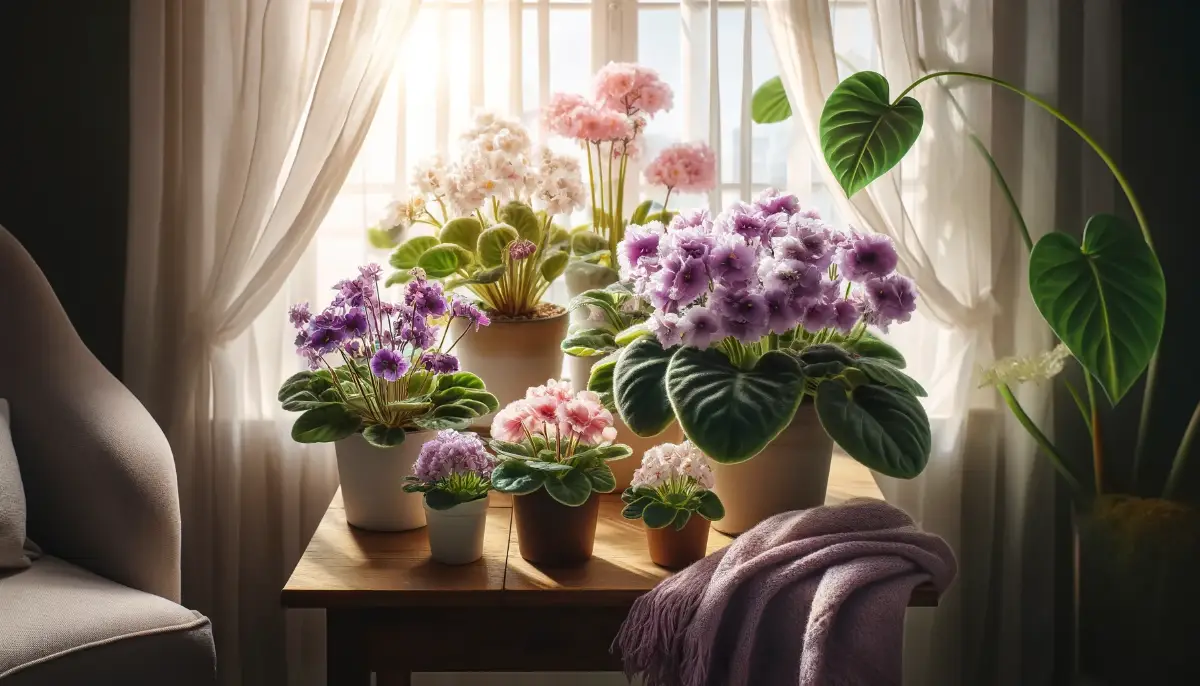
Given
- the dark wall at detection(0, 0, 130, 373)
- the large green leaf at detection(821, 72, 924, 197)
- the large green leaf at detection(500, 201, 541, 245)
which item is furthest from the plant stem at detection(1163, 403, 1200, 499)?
the dark wall at detection(0, 0, 130, 373)

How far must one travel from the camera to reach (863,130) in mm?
1863

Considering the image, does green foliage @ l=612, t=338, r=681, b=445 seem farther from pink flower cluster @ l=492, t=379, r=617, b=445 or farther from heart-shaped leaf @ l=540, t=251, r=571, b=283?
heart-shaped leaf @ l=540, t=251, r=571, b=283

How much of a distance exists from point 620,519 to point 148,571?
2.31ft

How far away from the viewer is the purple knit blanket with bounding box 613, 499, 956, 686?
123 cm

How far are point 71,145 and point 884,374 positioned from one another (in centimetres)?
179

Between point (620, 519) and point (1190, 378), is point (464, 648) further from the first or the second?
point (1190, 378)

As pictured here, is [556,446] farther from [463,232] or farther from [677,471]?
[463,232]

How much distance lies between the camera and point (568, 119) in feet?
5.89

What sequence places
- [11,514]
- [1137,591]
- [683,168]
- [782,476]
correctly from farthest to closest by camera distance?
[1137,591]
[683,168]
[11,514]
[782,476]

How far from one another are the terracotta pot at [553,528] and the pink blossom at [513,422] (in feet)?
0.28

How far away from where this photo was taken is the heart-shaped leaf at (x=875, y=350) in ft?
4.96

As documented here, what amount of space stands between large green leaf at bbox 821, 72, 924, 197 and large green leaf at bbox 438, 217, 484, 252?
61 centimetres

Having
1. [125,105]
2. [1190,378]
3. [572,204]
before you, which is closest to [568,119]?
[572,204]

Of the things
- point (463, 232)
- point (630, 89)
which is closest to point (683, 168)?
point (630, 89)
